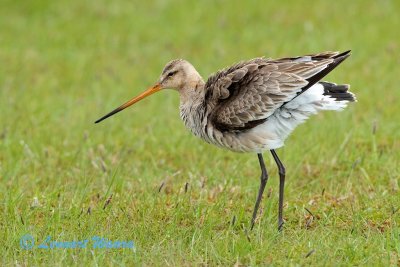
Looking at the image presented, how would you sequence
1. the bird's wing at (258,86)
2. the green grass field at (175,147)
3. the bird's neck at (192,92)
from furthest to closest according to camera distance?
the bird's neck at (192,92)
the bird's wing at (258,86)
the green grass field at (175,147)

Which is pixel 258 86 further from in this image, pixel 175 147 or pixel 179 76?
pixel 175 147

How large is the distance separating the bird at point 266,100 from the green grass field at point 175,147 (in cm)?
58

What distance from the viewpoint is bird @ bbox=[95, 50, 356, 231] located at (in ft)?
19.2

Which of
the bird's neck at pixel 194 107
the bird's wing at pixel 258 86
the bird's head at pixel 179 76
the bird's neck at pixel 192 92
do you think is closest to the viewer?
the bird's wing at pixel 258 86

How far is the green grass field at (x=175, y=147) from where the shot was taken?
562 centimetres

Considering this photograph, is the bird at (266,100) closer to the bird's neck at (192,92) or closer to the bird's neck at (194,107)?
the bird's neck at (194,107)

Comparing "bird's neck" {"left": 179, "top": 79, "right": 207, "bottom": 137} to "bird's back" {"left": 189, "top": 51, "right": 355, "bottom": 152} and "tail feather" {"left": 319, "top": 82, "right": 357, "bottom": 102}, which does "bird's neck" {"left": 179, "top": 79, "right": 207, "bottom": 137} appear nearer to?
"bird's back" {"left": 189, "top": 51, "right": 355, "bottom": 152}

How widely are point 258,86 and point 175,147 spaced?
247 cm

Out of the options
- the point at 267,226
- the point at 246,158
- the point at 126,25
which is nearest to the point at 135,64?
the point at 126,25

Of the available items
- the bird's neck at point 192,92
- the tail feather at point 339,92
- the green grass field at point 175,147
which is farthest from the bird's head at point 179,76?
the tail feather at point 339,92

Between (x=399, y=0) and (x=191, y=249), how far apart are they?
28.1ft

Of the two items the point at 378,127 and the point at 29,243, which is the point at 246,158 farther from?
the point at 29,243

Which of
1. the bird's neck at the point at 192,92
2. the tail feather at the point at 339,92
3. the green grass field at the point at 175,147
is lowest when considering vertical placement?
the green grass field at the point at 175,147

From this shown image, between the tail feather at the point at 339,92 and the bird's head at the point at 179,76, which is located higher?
the bird's head at the point at 179,76
